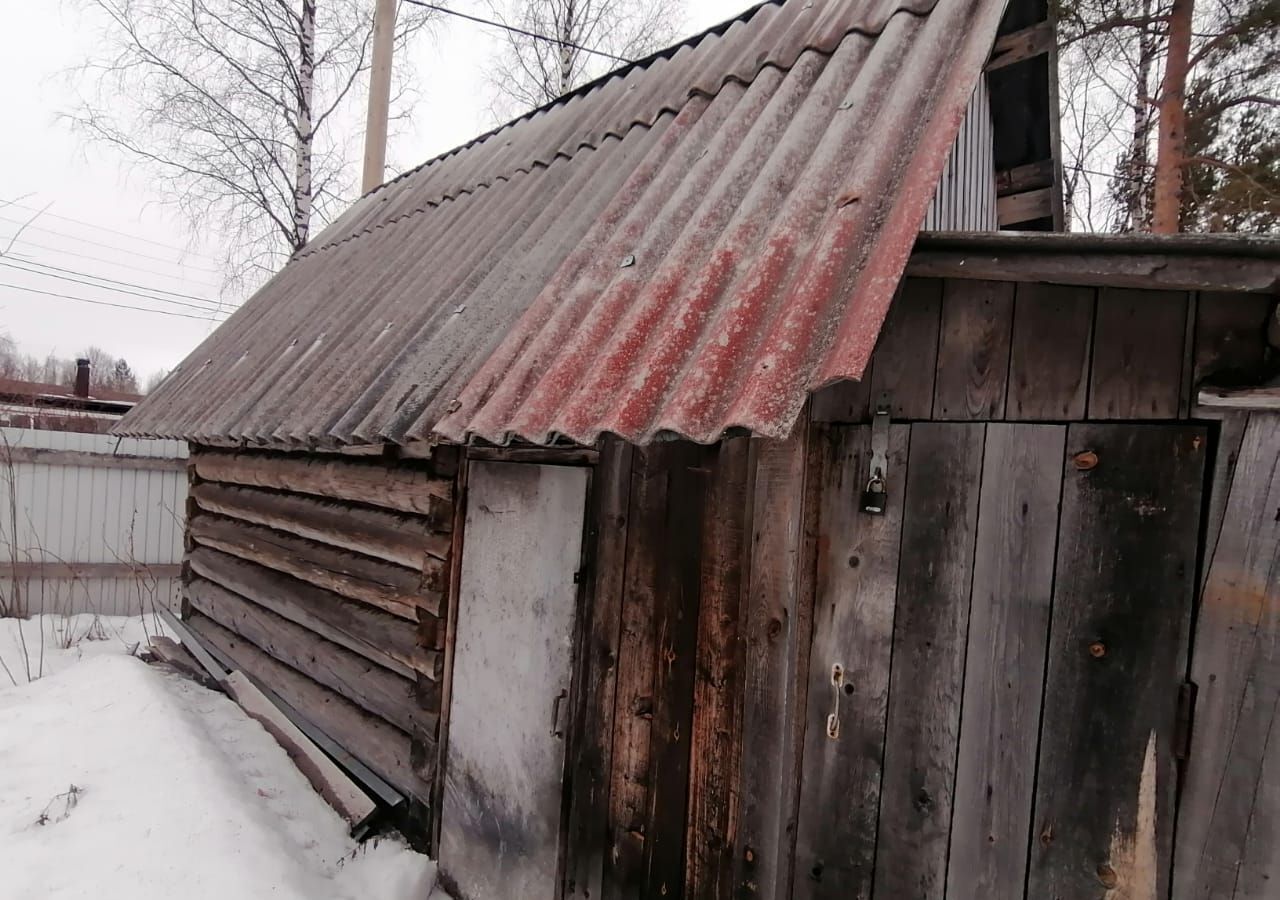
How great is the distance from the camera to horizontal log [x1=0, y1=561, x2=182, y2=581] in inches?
328

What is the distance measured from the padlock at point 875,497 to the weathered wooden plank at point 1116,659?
0.46 metres

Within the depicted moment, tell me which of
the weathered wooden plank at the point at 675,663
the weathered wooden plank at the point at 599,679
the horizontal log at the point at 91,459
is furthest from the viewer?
the horizontal log at the point at 91,459

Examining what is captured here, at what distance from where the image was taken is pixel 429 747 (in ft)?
11.2

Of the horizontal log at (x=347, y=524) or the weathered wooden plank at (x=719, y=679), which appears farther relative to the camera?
the horizontal log at (x=347, y=524)

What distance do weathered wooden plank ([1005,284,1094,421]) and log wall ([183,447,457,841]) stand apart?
2.53 meters

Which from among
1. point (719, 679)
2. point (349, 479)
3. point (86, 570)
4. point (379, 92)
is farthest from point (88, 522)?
point (719, 679)

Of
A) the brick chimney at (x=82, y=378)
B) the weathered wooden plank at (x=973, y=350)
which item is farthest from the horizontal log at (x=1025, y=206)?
the brick chimney at (x=82, y=378)

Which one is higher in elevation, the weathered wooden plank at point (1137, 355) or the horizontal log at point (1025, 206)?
the horizontal log at point (1025, 206)

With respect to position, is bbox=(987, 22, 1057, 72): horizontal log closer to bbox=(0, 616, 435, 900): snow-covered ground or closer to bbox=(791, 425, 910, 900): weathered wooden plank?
bbox=(791, 425, 910, 900): weathered wooden plank

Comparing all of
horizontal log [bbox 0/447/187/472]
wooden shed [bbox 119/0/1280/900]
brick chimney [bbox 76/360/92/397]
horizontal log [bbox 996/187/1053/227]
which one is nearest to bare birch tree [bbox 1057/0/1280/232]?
horizontal log [bbox 996/187/1053/227]

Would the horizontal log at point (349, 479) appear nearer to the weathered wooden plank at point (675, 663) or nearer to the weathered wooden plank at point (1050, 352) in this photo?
the weathered wooden plank at point (675, 663)

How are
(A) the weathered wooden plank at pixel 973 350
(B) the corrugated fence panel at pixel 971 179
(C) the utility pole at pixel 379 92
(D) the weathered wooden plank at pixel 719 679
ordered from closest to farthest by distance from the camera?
(A) the weathered wooden plank at pixel 973 350 → (D) the weathered wooden plank at pixel 719 679 → (B) the corrugated fence panel at pixel 971 179 → (C) the utility pole at pixel 379 92

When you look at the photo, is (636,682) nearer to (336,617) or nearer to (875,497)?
(875,497)

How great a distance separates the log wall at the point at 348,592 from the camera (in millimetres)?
3443
